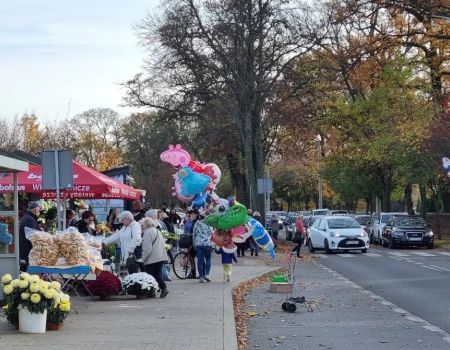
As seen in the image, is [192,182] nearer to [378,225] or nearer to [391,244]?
[391,244]

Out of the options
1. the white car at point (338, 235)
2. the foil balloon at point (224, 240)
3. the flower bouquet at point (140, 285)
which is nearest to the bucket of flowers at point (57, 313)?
the flower bouquet at point (140, 285)

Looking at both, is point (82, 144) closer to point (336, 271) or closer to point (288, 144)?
point (288, 144)

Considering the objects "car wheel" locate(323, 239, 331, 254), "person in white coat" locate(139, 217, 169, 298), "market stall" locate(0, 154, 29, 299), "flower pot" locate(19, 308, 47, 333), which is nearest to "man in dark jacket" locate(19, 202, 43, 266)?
"market stall" locate(0, 154, 29, 299)

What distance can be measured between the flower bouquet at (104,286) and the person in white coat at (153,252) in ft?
2.47

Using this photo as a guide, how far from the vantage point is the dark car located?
38.1 metres

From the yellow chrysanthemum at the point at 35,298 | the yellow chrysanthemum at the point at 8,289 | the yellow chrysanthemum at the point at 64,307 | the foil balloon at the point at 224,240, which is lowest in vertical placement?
the yellow chrysanthemum at the point at 64,307

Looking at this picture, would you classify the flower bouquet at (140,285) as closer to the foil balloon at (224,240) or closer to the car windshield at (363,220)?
the foil balloon at (224,240)

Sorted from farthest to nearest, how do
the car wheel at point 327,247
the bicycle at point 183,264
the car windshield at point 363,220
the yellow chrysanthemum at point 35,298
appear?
the car windshield at point 363,220
the car wheel at point 327,247
the bicycle at point 183,264
the yellow chrysanthemum at point 35,298

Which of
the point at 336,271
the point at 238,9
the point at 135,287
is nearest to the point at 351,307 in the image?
the point at 135,287

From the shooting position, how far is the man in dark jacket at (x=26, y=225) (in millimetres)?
14578

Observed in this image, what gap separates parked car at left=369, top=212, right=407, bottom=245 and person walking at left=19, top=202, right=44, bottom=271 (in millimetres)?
28689

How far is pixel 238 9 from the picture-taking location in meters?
36.7

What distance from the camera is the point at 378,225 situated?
4316cm

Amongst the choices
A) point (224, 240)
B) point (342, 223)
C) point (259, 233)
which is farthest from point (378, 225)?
point (224, 240)
